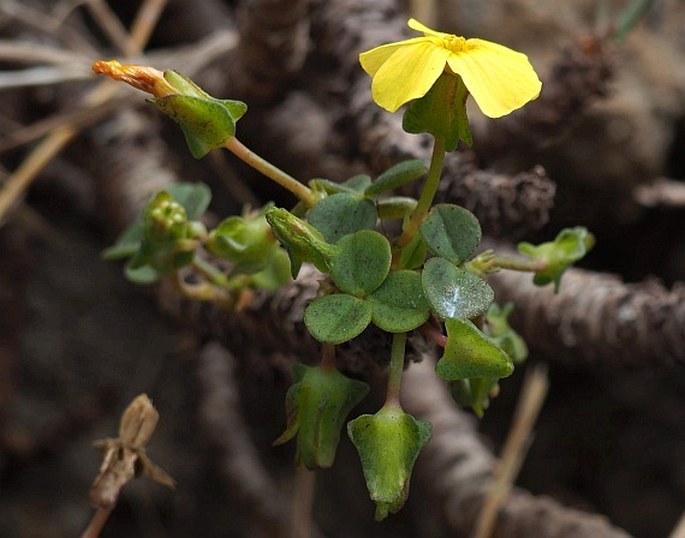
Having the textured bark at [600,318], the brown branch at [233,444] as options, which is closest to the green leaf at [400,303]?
the textured bark at [600,318]

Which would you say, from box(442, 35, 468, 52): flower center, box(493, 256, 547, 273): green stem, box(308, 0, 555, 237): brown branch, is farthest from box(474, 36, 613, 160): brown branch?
box(442, 35, 468, 52): flower center

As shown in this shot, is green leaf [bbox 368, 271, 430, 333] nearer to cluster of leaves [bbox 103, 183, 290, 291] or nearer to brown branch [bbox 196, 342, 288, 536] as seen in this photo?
cluster of leaves [bbox 103, 183, 290, 291]

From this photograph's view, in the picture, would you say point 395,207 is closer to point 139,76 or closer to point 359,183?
point 359,183

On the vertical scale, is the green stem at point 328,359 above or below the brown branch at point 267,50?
below

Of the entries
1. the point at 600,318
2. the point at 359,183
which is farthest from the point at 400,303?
the point at 600,318

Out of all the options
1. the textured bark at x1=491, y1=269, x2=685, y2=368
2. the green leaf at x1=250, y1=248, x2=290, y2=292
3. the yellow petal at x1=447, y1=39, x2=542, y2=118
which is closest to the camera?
the yellow petal at x1=447, y1=39, x2=542, y2=118

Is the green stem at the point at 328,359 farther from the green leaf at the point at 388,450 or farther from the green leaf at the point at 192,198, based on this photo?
the green leaf at the point at 192,198

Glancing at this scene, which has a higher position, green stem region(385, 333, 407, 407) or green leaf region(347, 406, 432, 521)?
green stem region(385, 333, 407, 407)
